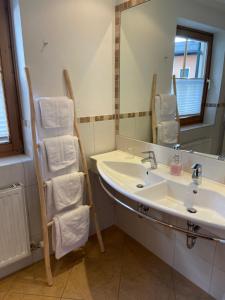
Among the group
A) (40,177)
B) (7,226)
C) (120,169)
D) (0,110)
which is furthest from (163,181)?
(0,110)

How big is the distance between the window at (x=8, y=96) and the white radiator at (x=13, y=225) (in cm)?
34

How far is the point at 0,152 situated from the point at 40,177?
40 centimetres

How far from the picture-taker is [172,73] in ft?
5.11

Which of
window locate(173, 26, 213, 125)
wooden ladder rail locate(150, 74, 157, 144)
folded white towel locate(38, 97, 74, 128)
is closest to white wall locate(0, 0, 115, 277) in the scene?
folded white towel locate(38, 97, 74, 128)

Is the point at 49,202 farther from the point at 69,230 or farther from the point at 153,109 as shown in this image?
the point at 153,109

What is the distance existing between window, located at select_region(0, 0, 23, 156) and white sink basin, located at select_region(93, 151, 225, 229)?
2.21 ft

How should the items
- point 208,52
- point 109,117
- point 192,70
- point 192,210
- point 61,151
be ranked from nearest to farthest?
point 192,210, point 208,52, point 192,70, point 61,151, point 109,117

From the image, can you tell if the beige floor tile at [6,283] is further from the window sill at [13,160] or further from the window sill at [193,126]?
Answer: the window sill at [193,126]

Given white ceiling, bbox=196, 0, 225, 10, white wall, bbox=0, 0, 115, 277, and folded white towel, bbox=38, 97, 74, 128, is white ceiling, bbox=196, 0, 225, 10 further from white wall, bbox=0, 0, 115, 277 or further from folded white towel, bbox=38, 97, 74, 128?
folded white towel, bbox=38, 97, 74, 128

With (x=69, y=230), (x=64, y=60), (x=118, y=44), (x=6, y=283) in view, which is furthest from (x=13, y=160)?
(x=118, y=44)

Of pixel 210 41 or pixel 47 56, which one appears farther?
pixel 47 56

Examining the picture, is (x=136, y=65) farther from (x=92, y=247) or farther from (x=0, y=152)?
(x=92, y=247)

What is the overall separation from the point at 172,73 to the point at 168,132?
1.37 ft

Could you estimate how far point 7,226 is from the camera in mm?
1540
